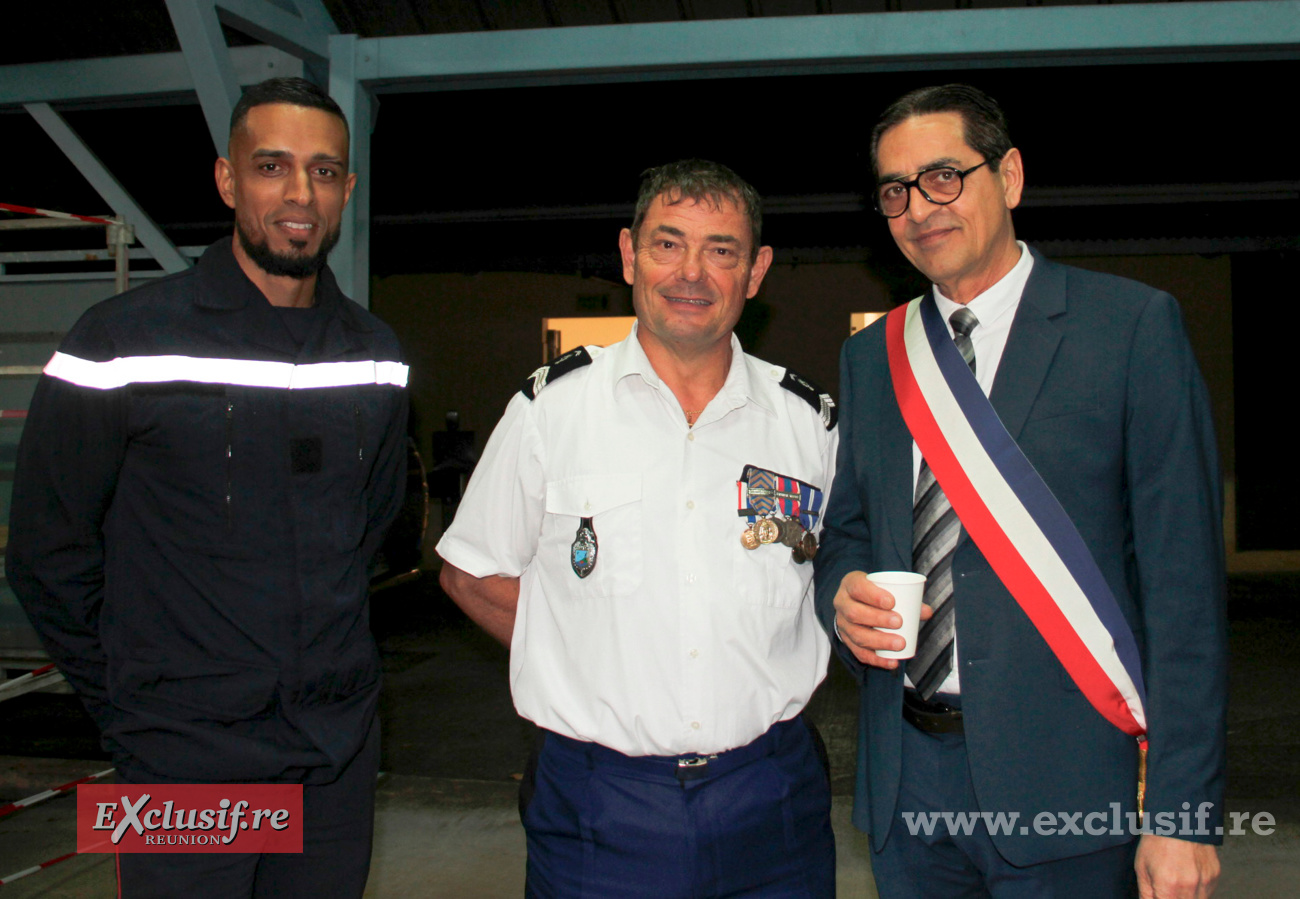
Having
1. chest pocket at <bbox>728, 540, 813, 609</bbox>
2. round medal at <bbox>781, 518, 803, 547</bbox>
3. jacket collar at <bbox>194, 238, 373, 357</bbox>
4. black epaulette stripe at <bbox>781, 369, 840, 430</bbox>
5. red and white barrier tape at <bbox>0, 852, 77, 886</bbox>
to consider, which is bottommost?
red and white barrier tape at <bbox>0, 852, 77, 886</bbox>

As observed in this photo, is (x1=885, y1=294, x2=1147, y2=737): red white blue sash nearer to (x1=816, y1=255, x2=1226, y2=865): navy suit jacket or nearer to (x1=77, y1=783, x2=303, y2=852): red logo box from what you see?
(x1=816, y1=255, x2=1226, y2=865): navy suit jacket

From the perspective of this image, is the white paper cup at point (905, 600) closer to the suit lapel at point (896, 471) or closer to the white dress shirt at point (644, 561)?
the suit lapel at point (896, 471)

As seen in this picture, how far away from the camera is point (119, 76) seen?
404 cm

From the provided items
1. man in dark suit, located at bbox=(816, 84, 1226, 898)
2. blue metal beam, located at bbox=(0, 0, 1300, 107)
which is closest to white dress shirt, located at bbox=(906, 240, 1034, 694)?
man in dark suit, located at bbox=(816, 84, 1226, 898)

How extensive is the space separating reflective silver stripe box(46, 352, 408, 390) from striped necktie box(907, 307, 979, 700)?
3.98 feet

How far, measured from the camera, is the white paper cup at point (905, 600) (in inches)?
58.1

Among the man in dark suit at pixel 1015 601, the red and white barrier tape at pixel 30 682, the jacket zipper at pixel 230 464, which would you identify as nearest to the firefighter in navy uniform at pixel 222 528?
the jacket zipper at pixel 230 464

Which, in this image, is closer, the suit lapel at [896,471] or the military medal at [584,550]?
the suit lapel at [896,471]

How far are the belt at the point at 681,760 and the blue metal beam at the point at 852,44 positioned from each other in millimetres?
2753

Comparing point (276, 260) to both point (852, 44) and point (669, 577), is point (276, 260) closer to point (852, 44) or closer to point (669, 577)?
A: point (669, 577)

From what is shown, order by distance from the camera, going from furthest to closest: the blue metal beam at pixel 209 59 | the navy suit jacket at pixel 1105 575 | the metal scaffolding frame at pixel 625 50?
the metal scaffolding frame at pixel 625 50 < the blue metal beam at pixel 209 59 < the navy suit jacket at pixel 1105 575

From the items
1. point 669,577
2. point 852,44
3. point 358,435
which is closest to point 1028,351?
point 669,577

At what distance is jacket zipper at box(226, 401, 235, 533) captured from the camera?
1.80m

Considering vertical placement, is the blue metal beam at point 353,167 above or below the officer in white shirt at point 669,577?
above
